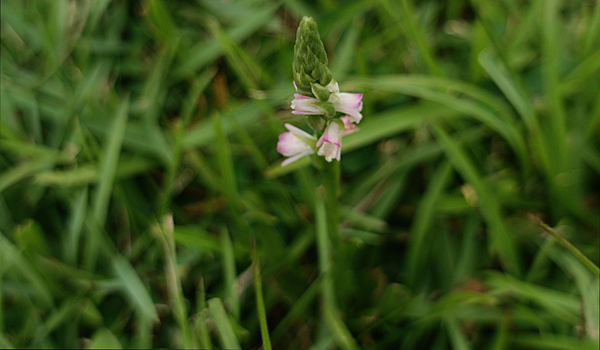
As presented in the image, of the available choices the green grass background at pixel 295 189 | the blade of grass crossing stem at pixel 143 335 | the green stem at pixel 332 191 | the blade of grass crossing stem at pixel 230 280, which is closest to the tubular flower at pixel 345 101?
the green stem at pixel 332 191

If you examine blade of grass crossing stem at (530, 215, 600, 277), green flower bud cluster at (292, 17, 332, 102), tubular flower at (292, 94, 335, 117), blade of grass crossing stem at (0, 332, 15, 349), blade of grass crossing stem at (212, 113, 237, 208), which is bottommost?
blade of grass crossing stem at (530, 215, 600, 277)

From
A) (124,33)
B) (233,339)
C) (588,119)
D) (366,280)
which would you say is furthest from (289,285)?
(124,33)

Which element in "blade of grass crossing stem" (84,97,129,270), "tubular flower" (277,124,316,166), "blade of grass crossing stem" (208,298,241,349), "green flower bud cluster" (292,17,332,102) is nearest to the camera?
"green flower bud cluster" (292,17,332,102)

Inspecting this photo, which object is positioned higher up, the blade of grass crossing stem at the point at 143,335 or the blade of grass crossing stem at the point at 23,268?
the blade of grass crossing stem at the point at 23,268

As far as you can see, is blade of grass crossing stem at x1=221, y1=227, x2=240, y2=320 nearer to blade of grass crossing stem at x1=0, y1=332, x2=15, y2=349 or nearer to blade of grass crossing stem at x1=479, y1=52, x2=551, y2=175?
blade of grass crossing stem at x1=0, y1=332, x2=15, y2=349

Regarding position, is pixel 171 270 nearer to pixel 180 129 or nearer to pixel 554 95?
pixel 180 129

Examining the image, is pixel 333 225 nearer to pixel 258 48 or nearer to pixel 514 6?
pixel 258 48

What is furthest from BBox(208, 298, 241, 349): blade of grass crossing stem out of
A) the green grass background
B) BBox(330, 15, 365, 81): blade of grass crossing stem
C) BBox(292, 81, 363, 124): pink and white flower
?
BBox(330, 15, 365, 81): blade of grass crossing stem

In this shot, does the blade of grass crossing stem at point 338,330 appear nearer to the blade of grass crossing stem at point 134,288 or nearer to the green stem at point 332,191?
the green stem at point 332,191
